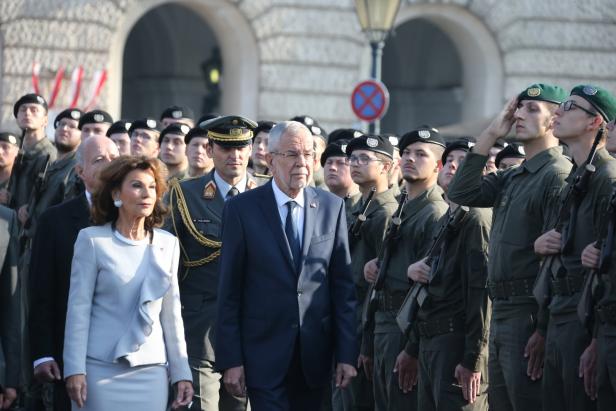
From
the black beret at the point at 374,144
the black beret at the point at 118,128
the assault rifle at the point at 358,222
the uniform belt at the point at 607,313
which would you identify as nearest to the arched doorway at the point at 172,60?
the black beret at the point at 118,128

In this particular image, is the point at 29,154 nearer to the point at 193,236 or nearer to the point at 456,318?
the point at 193,236

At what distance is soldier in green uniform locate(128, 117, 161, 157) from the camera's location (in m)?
13.1

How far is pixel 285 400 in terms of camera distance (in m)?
7.86

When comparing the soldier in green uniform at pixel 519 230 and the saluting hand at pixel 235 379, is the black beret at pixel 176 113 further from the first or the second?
the saluting hand at pixel 235 379

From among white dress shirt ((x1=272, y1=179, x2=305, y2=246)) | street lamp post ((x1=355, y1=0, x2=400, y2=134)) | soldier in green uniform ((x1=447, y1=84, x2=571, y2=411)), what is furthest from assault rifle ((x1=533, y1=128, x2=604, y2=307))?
street lamp post ((x1=355, y1=0, x2=400, y2=134))

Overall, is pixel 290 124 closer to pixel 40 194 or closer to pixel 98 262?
pixel 98 262

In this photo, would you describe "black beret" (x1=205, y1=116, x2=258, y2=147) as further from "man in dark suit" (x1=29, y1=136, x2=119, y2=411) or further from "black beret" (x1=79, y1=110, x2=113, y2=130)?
"black beret" (x1=79, y1=110, x2=113, y2=130)

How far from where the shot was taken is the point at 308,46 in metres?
24.5

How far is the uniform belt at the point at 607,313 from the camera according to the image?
24.0ft

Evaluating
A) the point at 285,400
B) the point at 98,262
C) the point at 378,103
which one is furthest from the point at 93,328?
the point at 378,103

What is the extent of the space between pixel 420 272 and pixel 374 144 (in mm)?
Answer: 1664

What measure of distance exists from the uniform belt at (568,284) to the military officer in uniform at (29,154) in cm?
681

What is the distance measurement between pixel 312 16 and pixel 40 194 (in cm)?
1150

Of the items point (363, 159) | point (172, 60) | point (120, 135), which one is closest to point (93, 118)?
point (120, 135)
